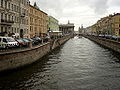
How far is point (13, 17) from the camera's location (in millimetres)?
47312

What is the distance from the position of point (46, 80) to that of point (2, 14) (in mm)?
27356

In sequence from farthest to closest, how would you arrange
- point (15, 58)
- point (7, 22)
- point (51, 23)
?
point (51, 23), point (7, 22), point (15, 58)

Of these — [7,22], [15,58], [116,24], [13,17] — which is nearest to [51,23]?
[116,24]

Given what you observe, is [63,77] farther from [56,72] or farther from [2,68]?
[2,68]

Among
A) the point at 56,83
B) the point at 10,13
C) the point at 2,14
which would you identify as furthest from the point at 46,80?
the point at 10,13

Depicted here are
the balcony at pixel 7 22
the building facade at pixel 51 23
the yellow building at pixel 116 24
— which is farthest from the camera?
the building facade at pixel 51 23

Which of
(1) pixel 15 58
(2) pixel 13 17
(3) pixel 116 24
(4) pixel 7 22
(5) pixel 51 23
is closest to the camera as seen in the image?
(1) pixel 15 58

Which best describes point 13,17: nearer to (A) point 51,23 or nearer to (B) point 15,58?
(B) point 15,58

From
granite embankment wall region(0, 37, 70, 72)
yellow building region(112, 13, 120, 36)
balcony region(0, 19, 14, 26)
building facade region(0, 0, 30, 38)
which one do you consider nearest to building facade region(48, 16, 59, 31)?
yellow building region(112, 13, 120, 36)

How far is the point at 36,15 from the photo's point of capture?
67.9m

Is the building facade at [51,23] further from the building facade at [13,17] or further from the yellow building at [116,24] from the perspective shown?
the building facade at [13,17]

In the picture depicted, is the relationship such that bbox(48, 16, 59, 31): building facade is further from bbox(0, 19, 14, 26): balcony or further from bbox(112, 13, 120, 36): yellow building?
bbox(0, 19, 14, 26): balcony

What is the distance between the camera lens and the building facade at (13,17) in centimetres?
4177

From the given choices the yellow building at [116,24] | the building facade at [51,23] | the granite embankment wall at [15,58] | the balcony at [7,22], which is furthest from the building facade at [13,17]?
the yellow building at [116,24]
